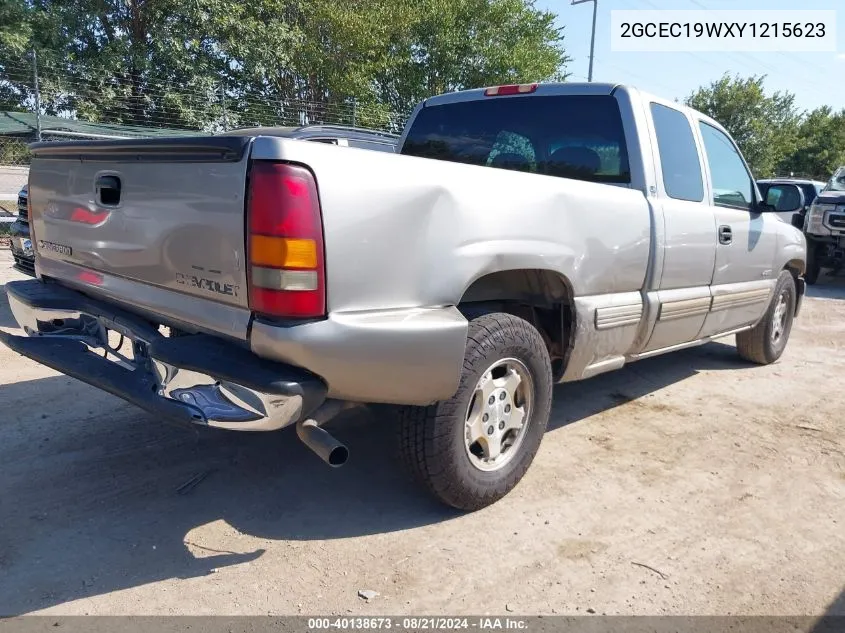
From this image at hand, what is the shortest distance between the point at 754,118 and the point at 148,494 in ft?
128

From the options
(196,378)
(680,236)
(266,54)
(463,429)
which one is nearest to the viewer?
(196,378)

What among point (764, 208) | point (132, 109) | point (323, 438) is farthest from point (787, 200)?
point (132, 109)

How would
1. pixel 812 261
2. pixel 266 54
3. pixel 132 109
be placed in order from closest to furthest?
pixel 812 261 → pixel 132 109 → pixel 266 54

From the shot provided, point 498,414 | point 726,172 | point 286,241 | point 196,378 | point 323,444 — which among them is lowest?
point 498,414

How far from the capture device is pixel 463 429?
2.78 meters

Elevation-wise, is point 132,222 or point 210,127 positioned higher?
A: point 210,127

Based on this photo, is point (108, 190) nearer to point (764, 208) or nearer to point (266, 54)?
point (764, 208)

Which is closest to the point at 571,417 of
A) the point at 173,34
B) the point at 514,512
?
the point at 514,512

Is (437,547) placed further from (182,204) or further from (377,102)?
(377,102)

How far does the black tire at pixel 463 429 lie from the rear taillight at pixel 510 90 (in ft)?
5.77

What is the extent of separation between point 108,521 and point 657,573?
2.23 meters

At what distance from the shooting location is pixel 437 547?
272cm

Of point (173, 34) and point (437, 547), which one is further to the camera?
point (173, 34)

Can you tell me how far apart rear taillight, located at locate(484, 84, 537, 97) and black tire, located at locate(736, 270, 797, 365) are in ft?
9.32
